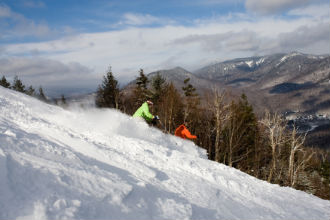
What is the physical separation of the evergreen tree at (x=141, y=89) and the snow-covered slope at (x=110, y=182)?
22.7 m

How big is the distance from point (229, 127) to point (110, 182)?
18.4 meters

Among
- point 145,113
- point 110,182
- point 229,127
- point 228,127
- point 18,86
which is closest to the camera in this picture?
point 110,182

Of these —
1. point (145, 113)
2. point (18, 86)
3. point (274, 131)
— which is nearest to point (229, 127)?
point (274, 131)

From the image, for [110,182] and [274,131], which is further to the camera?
[274,131]

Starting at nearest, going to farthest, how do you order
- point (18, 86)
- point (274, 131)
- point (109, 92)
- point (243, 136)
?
point (274, 131) < point (243, 136) < point (109, 92) < point (18, 86)

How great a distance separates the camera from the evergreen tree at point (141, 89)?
3325cm

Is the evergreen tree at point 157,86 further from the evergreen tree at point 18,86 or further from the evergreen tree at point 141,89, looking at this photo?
the evergreen tree at point 18,86

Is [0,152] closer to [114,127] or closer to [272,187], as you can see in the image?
[114,127]

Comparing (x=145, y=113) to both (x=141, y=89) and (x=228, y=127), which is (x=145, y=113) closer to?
(x=228, y=127)

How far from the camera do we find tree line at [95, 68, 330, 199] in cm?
1991

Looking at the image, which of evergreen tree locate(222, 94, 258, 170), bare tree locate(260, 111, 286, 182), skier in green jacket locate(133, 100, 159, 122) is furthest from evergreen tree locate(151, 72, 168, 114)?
skier in green jacket locate(133, 100, 159, 122)

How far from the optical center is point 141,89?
3409 cm

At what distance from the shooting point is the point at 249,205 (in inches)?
254

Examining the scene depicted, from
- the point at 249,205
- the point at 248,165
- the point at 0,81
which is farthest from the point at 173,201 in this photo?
the point at 0,81
